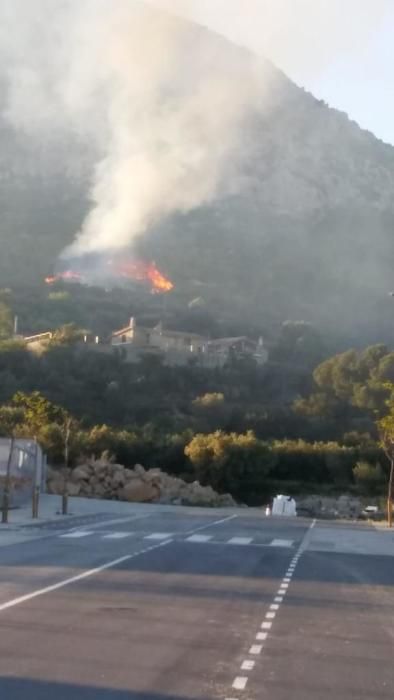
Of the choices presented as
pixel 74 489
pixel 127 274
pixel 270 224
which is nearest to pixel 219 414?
pixel 74 489

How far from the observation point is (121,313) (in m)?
131

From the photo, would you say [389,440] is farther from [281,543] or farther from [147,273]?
[147,273]

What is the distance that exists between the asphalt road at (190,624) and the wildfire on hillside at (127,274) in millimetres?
122699

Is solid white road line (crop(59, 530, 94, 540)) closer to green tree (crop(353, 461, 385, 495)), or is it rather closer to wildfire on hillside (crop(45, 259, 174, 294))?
green tree (crop(353, 461, 385, 495))

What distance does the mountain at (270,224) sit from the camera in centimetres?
14538

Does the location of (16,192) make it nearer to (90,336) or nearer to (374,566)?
(90,336)

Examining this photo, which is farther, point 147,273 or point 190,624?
point 147,273

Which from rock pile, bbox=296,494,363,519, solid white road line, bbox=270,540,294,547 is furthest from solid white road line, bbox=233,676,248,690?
rock pile, bbox=296,494,363,519

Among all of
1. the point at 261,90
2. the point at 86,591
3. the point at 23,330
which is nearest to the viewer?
the point at 86,591

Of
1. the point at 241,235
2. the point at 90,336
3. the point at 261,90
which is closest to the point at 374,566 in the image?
the point at 90,336

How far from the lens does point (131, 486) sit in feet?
207

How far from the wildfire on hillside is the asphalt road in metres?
123

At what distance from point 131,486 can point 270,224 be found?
109 meters

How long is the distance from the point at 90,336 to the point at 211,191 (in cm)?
7025
